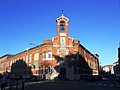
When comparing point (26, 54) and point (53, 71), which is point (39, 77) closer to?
point (53, 71)

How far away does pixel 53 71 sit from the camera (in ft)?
184

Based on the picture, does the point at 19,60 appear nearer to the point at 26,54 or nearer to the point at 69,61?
the point at 26,54

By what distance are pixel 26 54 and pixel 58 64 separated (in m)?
18.9

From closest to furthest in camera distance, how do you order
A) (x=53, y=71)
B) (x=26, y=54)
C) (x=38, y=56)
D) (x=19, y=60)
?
(x=53, y=71), (x=38, y=56), (x=26, y=54), (x=19, y=60)

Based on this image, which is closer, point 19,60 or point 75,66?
point 75,66

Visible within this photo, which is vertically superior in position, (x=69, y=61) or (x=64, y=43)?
(x=64, y=43)

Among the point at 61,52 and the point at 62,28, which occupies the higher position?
the point at 62,28

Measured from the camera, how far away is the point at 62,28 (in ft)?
193

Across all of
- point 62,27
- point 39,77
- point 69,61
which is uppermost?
point 62,27

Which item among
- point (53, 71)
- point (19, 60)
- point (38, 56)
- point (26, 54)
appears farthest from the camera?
point (19, 60)

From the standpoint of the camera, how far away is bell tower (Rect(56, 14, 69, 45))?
58.0 m

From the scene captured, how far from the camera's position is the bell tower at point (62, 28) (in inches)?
2285

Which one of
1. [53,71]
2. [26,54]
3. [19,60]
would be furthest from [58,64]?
[19,60]

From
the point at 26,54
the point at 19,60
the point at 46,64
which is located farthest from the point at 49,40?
the point at 19,60
